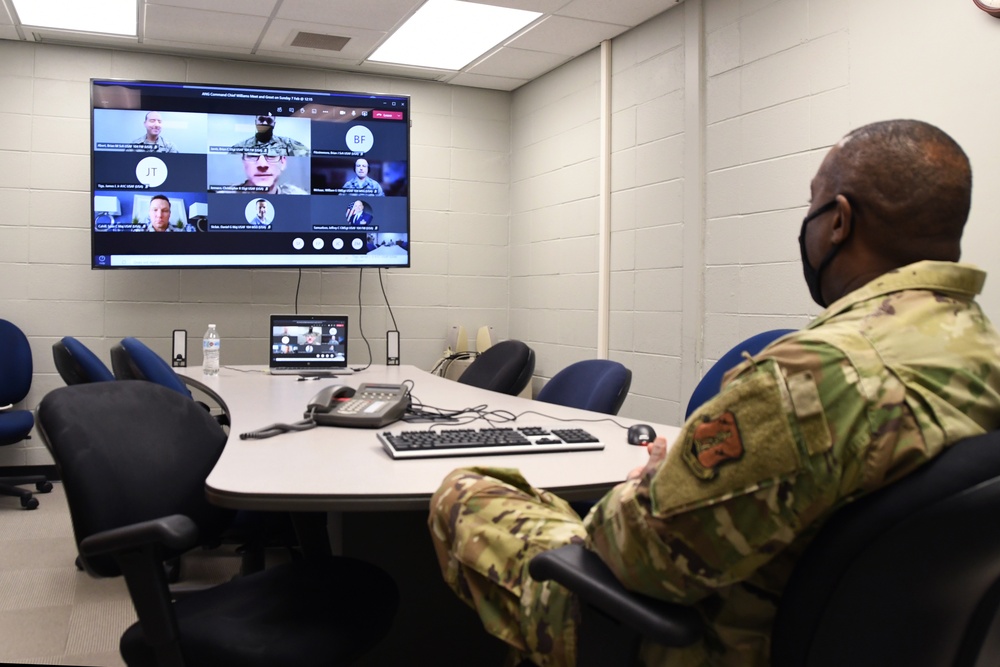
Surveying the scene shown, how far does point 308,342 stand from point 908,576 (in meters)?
3.58

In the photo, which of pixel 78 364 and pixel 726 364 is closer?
pixel 726 364

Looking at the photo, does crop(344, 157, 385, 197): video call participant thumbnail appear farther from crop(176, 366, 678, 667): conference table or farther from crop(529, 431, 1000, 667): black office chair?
crop(529, 431, 1000, 667): black office chair

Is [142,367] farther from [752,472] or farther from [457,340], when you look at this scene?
[457,340]

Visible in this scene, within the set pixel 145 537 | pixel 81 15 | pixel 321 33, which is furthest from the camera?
pixel 321 33

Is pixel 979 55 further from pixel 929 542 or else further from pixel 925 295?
pixel 929 542

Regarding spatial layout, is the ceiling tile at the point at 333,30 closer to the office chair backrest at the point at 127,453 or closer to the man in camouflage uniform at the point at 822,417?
the office chair backrest at the point at 127,453

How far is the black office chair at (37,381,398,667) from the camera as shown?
1.30 meters

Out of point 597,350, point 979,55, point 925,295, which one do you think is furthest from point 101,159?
point 925,295

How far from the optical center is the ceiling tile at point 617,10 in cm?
412

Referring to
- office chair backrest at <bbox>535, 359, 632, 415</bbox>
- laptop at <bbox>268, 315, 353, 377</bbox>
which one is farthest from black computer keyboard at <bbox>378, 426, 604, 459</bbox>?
laptop at <bbox>268, 315, 353, 377</bbox>

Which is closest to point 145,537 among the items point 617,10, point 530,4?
point 530,4

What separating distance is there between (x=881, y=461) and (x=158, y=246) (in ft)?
15.0

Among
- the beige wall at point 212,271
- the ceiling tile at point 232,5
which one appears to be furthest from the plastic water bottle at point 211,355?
the ceiling tile at point 232,5

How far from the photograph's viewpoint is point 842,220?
1.06m
